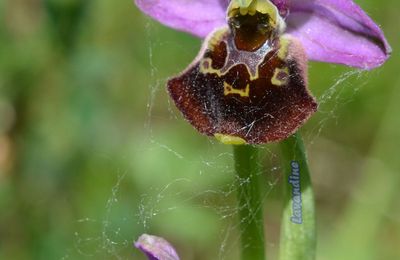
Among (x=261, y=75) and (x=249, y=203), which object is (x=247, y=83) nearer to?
(x=261, y=75)

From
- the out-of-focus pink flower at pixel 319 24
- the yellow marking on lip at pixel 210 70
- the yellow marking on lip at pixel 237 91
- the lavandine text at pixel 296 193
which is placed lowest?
the lavandine text at pixel 296 193

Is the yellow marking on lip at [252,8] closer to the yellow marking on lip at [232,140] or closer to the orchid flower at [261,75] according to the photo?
the orchid flower at [261,75]

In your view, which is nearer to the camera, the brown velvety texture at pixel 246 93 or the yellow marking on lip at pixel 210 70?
the brown velvety texture at pixel 246 93

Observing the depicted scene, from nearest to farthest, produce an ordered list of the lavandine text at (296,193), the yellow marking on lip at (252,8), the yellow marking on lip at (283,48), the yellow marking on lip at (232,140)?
the yellow marking on lip at (232,140)
the lavandine text at (296,193)
the yellow marking on lip at (283,48)
the yellow marking on lip at (252,8)

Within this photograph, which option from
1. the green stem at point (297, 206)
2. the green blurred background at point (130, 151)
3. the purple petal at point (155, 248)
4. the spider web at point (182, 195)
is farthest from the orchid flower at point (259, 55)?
the spider web at point (182, 195)

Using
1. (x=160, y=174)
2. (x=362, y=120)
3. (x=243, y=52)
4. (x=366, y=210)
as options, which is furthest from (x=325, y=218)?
(x=243, y=52)

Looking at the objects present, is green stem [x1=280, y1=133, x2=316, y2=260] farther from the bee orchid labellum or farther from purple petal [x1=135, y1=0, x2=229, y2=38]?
purple petal [x1=135, y1=0, x2=229, y2=38]

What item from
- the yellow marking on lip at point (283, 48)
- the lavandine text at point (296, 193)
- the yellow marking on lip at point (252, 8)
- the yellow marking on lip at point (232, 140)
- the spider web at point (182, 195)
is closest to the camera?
the yellow marking on lip at point (232, 140)

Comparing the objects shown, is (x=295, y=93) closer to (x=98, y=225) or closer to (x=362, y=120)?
(x=98, y=225)
